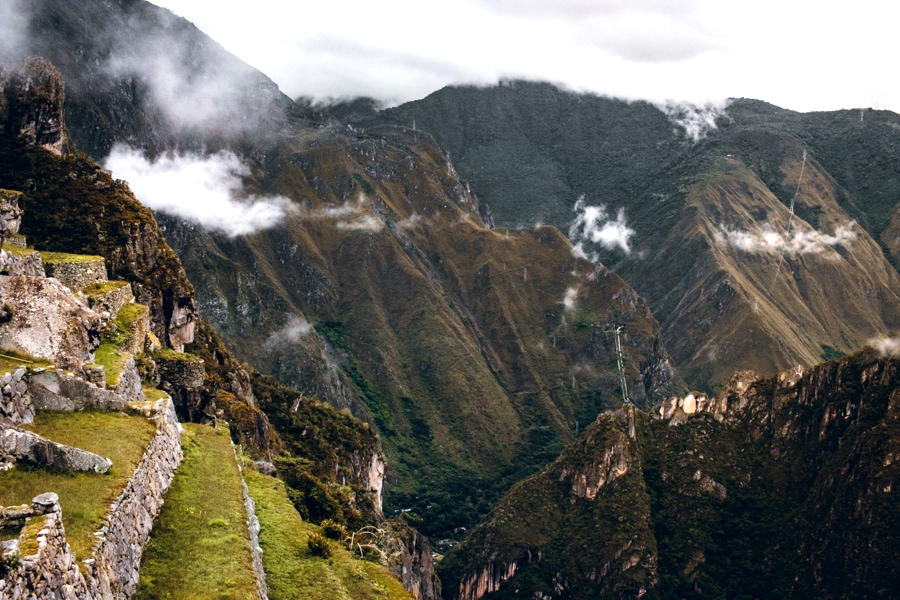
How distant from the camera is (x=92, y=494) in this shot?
27.0 meters

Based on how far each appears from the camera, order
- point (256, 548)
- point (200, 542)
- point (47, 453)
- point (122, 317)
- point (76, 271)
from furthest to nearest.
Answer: point (76, 271), point (122, 317), point (256, 548), point (200, 542), point (47, 453)

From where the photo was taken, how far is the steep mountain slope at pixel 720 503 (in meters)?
158

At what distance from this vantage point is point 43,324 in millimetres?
38312

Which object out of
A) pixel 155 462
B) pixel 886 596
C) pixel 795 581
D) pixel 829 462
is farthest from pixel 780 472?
pixel 155 462

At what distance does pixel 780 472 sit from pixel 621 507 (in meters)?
33.9

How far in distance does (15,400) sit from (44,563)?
11144 mm

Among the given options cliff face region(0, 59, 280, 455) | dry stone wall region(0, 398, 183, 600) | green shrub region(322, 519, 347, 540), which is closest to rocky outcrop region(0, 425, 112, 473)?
dry stone wall region(0, 398, 183, 600)

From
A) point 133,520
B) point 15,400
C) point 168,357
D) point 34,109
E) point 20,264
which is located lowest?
point 133,520

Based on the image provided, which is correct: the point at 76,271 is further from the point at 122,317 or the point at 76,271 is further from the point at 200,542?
the point at 200,542

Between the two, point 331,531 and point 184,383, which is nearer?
point 331,531

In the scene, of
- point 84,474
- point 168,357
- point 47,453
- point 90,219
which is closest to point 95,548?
point 84,474

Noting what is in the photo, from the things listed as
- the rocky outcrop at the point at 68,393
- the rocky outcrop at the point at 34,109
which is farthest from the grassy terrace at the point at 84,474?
the rocky outcrop at the point at 34,109

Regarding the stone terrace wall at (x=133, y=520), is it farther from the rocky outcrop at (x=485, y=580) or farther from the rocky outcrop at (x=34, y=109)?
the rocky outcrop at (x=485, y=580)

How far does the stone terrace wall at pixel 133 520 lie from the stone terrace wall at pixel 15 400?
14.5ft
